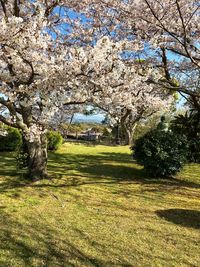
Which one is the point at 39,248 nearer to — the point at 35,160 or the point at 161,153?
the point at 35,160

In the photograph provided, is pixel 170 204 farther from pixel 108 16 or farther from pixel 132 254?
pixel 108 16

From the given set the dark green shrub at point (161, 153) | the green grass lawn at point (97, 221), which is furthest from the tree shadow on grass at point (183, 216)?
the dark green shrub at point (161, 153)

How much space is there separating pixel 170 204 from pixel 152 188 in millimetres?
1770

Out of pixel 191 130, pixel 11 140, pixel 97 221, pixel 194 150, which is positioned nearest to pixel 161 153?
pixel 194 150

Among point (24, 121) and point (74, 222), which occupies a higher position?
point (24, 121)

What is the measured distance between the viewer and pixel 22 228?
570cm

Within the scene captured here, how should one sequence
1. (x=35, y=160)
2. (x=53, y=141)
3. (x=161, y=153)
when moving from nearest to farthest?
(x=35, y=160), (x=161, y=153), (x=53, y=141)

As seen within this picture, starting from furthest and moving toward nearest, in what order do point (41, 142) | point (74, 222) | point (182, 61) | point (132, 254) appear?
point (182, 61) < point (41, 142) < point (74, 222) < point (132, 254)

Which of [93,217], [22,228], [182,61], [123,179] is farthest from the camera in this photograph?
[182,61]

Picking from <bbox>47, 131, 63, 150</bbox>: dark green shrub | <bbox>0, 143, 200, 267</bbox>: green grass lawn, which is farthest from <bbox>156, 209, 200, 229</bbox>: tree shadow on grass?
<bbox>47, 131, 63, 150</bbox>: dark green shrub

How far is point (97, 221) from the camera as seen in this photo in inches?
252

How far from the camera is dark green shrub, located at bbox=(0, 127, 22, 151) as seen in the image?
1632cm

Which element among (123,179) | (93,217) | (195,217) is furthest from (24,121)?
(195,217)

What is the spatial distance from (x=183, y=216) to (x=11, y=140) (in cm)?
1173
